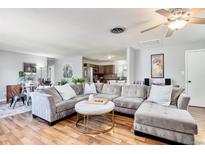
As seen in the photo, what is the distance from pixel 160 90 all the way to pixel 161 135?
3.83ft

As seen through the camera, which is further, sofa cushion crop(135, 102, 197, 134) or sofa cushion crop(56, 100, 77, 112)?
sofa cushion crop(56, 100, 77, 112)

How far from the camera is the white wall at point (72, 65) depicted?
21.3ft

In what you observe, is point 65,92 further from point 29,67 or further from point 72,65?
point 72,65

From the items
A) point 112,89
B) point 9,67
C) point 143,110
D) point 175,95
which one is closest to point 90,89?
point 112,89

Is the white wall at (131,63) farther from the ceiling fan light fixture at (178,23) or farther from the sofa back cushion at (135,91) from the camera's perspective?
the ceiling fan light fixture at (178,23)

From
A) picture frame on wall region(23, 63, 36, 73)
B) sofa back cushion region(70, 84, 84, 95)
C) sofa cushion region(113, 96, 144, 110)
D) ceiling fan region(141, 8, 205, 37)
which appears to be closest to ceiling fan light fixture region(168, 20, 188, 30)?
ceiling fan region(141, 8, 205, 37)

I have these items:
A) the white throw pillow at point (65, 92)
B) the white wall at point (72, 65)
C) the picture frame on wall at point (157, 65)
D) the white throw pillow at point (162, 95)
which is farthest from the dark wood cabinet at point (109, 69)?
the white throw pillow at point (162, 95)

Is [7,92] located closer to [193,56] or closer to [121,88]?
[121,88]

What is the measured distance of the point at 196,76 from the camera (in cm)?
393

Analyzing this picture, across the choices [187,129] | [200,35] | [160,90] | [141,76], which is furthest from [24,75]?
[200,35]

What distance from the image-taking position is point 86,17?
2.16 m

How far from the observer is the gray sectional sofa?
174 centimetres

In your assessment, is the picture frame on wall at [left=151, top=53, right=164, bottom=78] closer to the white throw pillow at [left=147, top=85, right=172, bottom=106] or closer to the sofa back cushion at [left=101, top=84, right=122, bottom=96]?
the sofa back cushion at [left=101, top=84, right=122, bottom=96]

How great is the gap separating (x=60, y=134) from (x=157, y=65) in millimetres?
4129
